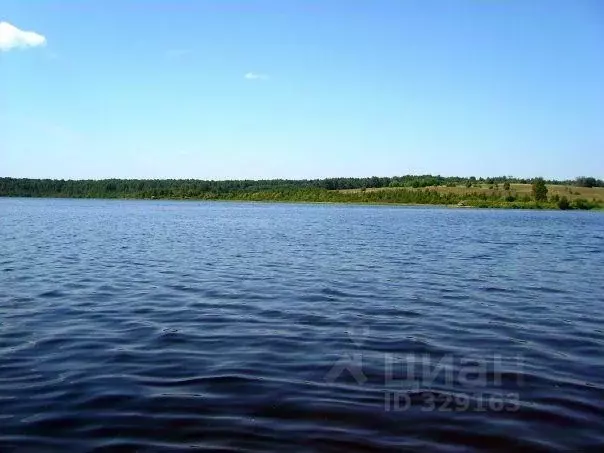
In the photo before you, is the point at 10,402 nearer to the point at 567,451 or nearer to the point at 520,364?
the point at 567,451

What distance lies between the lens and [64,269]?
23984 mm

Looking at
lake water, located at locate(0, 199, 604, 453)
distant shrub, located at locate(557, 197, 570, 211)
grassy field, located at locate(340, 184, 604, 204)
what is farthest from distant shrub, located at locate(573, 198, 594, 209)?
lake water, located at locate(0, 199, 604, 453)

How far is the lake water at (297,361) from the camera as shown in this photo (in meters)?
7.68

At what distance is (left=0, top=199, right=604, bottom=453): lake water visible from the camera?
7.68 metres

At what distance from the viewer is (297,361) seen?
1092 cm

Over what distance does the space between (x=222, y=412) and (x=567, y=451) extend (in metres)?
4.66

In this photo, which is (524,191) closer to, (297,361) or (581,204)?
(581,204)

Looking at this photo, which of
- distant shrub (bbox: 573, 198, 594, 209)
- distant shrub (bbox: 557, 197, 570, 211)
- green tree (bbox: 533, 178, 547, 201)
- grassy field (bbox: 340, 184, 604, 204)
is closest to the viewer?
distant shrub (bbox: 557, 197, 570, 211)

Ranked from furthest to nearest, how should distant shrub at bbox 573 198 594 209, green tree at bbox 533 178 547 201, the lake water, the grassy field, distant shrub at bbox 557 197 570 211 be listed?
the grassy field
distant shrub at bbox 573 198 594 209
green tree at bbox 533 178 547 201
distant shrub at bbox 557 197 570 211
the lake water

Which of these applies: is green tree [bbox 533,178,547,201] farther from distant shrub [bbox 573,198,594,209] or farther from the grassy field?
distant shrub [bbox 573,198,594,209]

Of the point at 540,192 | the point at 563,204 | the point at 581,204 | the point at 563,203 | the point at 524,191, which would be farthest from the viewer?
the point at 524,191

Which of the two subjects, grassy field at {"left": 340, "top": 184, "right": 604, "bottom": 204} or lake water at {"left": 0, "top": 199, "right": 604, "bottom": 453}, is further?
grassy field at {"left": 340, "top": 184, "right": 604, "bottom": 204}

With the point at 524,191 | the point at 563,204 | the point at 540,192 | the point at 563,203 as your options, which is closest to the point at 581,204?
the point at 563,204

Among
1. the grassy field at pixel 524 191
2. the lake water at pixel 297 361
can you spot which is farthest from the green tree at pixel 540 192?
the lake water at pixel 297 361
